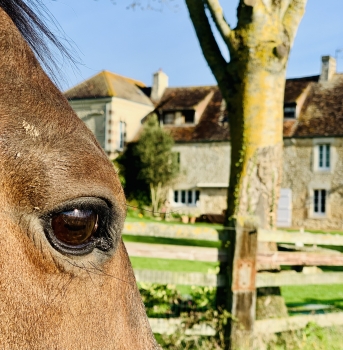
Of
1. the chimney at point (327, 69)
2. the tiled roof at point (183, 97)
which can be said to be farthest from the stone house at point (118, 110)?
the chimney at point (327, 69)

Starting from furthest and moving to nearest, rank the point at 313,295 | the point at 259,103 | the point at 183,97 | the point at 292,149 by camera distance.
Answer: the point at 183,97 → the point at 292,149 → the point at 313,295 → the point at 259,103

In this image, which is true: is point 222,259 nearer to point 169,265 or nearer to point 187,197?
point 169,265

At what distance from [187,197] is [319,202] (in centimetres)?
793

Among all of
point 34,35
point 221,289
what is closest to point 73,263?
point 34,35

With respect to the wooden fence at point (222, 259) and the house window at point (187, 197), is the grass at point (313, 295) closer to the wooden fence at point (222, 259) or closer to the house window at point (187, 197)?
the wooden fence at point (222, 259)

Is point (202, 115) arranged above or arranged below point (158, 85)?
below

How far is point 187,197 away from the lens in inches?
1302

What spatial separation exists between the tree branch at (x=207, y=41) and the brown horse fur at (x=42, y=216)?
495 cm

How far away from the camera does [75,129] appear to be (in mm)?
1164

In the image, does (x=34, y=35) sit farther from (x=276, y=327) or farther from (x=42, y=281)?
(x=276, y=327)

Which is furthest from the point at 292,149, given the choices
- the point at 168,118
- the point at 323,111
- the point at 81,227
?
the point at 81,227

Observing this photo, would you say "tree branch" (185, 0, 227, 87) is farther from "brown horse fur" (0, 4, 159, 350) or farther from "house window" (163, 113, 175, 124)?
"house window" (163, 113, 175, 124)

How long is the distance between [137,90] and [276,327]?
3336 centimetres

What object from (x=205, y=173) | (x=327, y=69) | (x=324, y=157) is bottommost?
(x=205, y=173)
